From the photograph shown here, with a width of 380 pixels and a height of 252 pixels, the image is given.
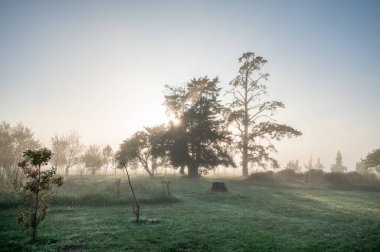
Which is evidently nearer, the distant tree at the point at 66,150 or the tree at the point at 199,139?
the tree at the point at 199,139

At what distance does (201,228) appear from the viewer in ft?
46.4

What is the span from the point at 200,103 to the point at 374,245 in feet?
137

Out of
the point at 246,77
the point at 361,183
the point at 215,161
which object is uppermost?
the point at 246,77

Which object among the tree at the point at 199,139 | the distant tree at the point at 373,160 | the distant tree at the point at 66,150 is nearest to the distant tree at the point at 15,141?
the distant tree at the point at 66,150

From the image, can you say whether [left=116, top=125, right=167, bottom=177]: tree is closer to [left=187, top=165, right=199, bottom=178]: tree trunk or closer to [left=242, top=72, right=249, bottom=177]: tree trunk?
[left=187, top=165, right=199, bottom=178]: tree trunk

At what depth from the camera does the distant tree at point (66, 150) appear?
77125mm

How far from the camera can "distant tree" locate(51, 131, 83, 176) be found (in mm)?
77125

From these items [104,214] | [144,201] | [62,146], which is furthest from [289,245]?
[62,146]

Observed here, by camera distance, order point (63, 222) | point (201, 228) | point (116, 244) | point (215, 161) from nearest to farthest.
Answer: point (116, 244) < point (201, 228) < point (63, 222) < point (215, 161)

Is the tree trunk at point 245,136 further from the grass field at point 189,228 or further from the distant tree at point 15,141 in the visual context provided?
the distant tree at point 15,141

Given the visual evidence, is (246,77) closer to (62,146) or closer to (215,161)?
(215,161)

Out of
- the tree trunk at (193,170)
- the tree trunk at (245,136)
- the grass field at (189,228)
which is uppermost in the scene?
the tree trunk at (245,136)

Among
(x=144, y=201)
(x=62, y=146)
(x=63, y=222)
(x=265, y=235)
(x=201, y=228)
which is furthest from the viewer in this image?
(x=62, y=146)

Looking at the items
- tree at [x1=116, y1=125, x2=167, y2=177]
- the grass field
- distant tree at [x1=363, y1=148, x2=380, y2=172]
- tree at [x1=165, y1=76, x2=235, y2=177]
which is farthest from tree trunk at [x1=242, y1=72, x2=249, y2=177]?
distant tree at [x1=363, y1=148, x2=380, y2=172]
